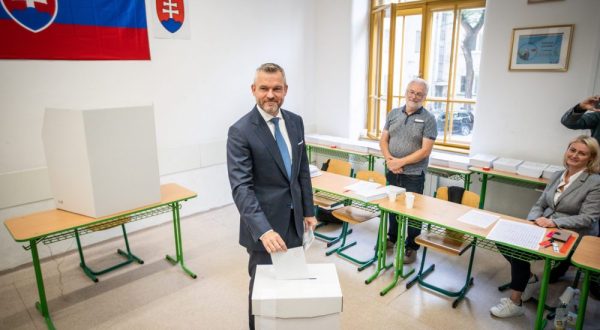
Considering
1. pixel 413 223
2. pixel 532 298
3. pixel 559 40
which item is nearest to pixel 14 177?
pixel 413 223

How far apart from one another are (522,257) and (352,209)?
1.57 m

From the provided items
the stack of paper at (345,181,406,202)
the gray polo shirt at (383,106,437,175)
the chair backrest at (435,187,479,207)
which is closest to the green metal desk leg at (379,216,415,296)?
the stack of paper at (345,181,406,202)

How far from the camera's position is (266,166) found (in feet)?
5.84

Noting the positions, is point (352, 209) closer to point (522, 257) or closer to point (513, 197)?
point (522, 257)

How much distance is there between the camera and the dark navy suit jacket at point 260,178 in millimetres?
1679

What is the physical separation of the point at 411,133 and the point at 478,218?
3.23 ft

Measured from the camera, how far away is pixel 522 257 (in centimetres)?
236

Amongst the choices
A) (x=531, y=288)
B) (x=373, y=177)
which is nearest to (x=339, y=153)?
(x=373, y=177)

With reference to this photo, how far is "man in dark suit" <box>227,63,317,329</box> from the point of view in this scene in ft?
5.58

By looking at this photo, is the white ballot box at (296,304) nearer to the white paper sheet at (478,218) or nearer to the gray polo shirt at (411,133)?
the white paper sheet at (478,218)

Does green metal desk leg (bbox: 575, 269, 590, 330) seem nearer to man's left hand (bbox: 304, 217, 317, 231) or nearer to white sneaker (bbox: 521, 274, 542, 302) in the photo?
white sneaker (bbox: 521, 274, 542, 302)

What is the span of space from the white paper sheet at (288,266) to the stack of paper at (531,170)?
2.96 m

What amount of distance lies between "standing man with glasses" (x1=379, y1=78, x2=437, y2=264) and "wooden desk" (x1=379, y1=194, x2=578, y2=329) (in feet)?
1.13

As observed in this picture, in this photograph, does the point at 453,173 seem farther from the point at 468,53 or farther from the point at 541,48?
the point at 468,53
